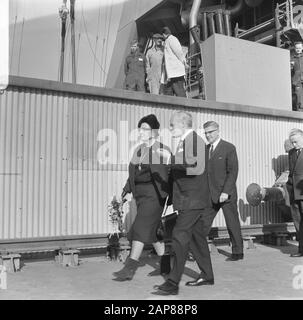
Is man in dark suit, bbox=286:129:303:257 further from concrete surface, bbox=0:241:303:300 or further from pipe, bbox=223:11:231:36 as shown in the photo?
pipe, bbox=223:11:231:36

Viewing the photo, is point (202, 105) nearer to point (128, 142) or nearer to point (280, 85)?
point (128, 142)

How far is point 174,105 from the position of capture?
25.8 ft

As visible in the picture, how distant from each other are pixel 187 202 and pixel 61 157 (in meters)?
2.51

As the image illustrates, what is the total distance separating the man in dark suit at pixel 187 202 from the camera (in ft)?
15.5

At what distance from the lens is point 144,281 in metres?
5.39

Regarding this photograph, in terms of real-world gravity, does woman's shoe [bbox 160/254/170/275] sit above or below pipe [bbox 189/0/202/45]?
below

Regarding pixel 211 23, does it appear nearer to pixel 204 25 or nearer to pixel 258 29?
pixel 204 25

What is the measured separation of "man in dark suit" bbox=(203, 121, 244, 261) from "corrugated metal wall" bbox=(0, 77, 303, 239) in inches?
44.6

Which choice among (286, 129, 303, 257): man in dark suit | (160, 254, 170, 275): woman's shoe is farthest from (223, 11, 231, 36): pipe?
(160, 254, 170, 275): woman's shoe

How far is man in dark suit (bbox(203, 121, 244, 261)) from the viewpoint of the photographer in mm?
6523

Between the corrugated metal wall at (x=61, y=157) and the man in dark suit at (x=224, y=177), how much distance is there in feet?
3.71

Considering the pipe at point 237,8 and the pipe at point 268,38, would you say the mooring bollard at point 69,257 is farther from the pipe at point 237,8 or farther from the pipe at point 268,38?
the pipe at point 237,8

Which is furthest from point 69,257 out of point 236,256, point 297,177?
point 297,177

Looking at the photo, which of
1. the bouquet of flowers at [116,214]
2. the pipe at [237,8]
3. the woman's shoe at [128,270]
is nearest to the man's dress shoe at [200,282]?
the woman's shoe at [128,270]
